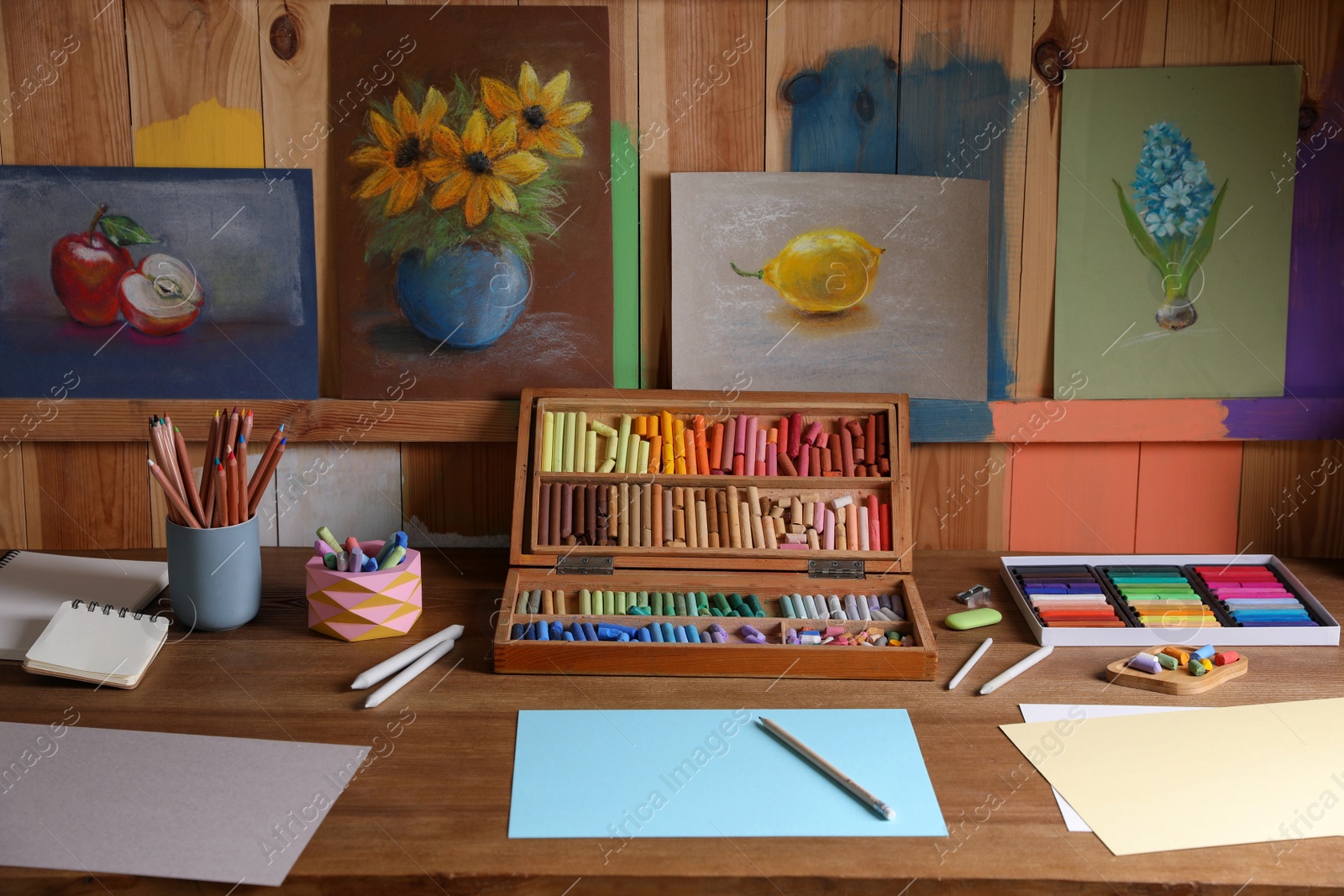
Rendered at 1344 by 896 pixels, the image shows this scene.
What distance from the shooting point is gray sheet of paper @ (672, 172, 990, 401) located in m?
1.57

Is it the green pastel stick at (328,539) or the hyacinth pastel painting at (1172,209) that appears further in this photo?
the hyacinth pastel painting at (1172,209)

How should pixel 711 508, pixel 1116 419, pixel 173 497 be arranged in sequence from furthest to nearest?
pixel 1116 419
pixel 711 508
pixel 173 497

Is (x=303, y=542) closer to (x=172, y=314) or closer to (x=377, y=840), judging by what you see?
(x=172, y=314)

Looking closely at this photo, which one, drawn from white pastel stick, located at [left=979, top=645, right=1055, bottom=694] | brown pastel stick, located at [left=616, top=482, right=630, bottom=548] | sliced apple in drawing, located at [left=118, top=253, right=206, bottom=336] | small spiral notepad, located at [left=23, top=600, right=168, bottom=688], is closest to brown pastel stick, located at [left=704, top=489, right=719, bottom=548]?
brown pastel stick, located at [left=616, top=482, right=630, bottom=548]

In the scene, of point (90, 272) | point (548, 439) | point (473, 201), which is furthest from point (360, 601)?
point (90, 272)

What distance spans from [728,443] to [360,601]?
582 millimetres

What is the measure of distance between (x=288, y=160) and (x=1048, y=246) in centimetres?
119

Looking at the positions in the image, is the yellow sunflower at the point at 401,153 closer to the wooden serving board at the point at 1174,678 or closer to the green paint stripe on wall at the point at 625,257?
the green paint stripe on wall at the point at 625,257

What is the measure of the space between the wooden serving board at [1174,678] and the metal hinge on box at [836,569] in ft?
1.16

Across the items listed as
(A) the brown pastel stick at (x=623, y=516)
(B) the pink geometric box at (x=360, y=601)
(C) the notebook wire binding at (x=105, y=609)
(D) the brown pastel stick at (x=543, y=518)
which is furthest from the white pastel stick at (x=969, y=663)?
(C) the notebook wire binding at (x=105, y=609)

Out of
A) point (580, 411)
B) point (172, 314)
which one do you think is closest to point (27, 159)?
point (172, 314)

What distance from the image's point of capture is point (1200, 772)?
1.06 m

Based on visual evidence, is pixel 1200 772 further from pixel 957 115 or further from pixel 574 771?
pixel 957 115

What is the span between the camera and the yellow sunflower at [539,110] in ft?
5.06
